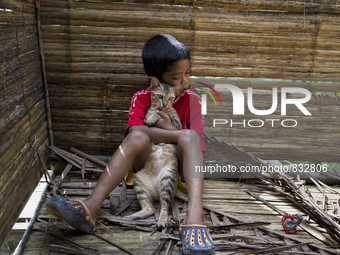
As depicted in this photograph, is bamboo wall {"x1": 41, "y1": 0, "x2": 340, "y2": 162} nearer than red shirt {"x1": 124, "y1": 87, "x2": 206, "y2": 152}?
No

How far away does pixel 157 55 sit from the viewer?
2551mm

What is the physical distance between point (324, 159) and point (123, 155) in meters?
2.53

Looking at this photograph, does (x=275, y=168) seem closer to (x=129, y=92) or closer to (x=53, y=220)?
(x=129, y=92)

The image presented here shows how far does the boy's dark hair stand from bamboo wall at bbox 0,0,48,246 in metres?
1.07

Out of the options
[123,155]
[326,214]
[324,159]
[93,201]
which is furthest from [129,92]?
[324,159]

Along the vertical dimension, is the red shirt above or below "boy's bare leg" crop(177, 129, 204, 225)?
above

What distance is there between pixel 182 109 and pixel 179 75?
42 centimetres

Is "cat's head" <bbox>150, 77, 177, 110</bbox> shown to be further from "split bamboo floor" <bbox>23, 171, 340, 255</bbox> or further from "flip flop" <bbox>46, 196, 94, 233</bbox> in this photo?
"flip flop" <bbox>46, 196, 94, 233</bbox>

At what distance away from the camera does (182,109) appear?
113 inches

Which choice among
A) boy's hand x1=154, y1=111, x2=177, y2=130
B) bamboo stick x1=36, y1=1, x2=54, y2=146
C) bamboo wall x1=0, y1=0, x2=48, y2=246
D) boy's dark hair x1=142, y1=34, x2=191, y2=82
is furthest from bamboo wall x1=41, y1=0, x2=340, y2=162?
boy's hand x1=154, y1=111, x2=177, y2=130

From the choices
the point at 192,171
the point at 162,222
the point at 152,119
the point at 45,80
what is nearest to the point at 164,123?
the point at 152,119

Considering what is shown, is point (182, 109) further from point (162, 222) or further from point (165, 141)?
point (162, 222)

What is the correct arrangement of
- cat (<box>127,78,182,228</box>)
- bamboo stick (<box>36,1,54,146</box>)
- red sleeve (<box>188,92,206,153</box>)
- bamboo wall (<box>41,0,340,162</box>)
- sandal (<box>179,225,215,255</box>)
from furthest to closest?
bamboo wall (<box>41,0,340,162</box>)
bamboo stick (<box>36,1,54,146</box>)
red sleeve (<box>188,92,206,153</box>)
cat (<box>127,78,182,228</box>)
sandal (<box>179,225,215,255</box>)

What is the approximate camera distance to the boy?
6.19 ft
